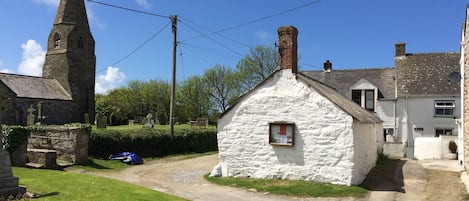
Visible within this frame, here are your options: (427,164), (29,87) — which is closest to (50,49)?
(29,87)

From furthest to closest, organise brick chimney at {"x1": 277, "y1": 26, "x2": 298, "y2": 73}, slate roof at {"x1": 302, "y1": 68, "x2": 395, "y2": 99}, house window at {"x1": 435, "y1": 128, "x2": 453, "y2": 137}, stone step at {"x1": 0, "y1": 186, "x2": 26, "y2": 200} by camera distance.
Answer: slate roof at {"x1": 302, "y1": 68, "x2": 395, "y2": 99} → house window at {"x1": 435, "y1": 128, "x2": 453, "y2": 137} → brick chimney at {"x1": 277, "y1": 26, "x2": 298, "y2": 73} → stone step at {"x1": 0, "y1": 186, "x2": 26, "y2": 200}

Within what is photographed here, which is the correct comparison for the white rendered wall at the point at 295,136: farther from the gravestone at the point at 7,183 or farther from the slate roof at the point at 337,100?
the gravestone at the point at 7,183

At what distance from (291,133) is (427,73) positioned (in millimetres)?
21077

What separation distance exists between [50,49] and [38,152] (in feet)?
141

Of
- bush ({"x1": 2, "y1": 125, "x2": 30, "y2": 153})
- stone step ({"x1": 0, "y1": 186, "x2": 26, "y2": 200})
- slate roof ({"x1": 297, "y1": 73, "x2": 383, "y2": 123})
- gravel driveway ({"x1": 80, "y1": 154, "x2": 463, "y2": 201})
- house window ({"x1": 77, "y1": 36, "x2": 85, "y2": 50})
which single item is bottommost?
gravel driveway ({"x1": 80, "y1": 154, "x2": 463, "y2": 201})

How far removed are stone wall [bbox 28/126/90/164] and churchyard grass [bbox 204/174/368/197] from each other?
8.52 meters

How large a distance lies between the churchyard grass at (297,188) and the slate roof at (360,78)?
1997 centimetres

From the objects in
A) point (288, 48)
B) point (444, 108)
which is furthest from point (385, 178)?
point (444, 108)

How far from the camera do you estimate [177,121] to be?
211 feet

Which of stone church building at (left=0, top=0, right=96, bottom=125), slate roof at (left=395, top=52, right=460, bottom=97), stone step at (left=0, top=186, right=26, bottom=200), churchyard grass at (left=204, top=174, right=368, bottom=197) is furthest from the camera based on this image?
stone church building at (left=0, top=0, right=96, bottom=125)

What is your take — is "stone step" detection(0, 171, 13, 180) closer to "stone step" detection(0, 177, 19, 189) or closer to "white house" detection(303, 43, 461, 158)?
"stone step" detection(0, 177, 19, 189)

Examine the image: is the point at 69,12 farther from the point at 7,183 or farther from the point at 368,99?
the point at 7,183

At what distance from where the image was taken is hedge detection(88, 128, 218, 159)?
2423 cm

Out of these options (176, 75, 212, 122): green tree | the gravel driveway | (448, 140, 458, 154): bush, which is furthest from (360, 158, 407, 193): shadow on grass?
(176, 75, 212, 122): green tree
